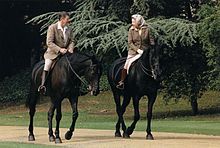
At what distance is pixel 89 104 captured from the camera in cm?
3903

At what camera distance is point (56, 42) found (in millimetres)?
17547

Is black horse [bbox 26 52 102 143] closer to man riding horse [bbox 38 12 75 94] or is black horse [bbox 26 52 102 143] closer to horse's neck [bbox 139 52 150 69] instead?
man riding horse [bbox 38 12 75 94]

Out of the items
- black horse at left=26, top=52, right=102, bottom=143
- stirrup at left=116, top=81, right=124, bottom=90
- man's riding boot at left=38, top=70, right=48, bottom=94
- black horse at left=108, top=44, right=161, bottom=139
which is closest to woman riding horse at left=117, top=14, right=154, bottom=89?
black horse at left=108, top=44, right=161, bottom=139

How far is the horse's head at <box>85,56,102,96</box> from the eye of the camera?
1628 cm

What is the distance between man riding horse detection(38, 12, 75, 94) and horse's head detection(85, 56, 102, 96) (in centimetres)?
100

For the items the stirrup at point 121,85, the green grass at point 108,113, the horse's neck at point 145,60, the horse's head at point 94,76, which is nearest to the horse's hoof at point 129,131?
the stirrup at point 121,85

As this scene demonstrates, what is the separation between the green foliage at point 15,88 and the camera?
42.5m

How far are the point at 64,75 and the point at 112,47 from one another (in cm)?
1121

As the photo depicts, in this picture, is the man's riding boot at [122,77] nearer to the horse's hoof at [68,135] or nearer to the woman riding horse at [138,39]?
the woman riding horse at [138,39]

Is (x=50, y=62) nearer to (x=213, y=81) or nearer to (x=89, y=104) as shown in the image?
(x=213, y=81)

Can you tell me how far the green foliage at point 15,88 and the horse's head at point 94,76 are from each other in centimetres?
2631

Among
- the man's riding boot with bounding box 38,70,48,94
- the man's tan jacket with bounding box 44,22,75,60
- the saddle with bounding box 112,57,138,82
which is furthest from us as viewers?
the saddle with bounding box 112,57,138,82

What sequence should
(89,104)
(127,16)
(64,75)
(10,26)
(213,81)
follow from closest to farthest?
(64,75) → (213,81) → (127,16) → (89,104) → (10,26)

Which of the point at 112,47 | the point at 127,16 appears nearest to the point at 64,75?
the point at 112,47
